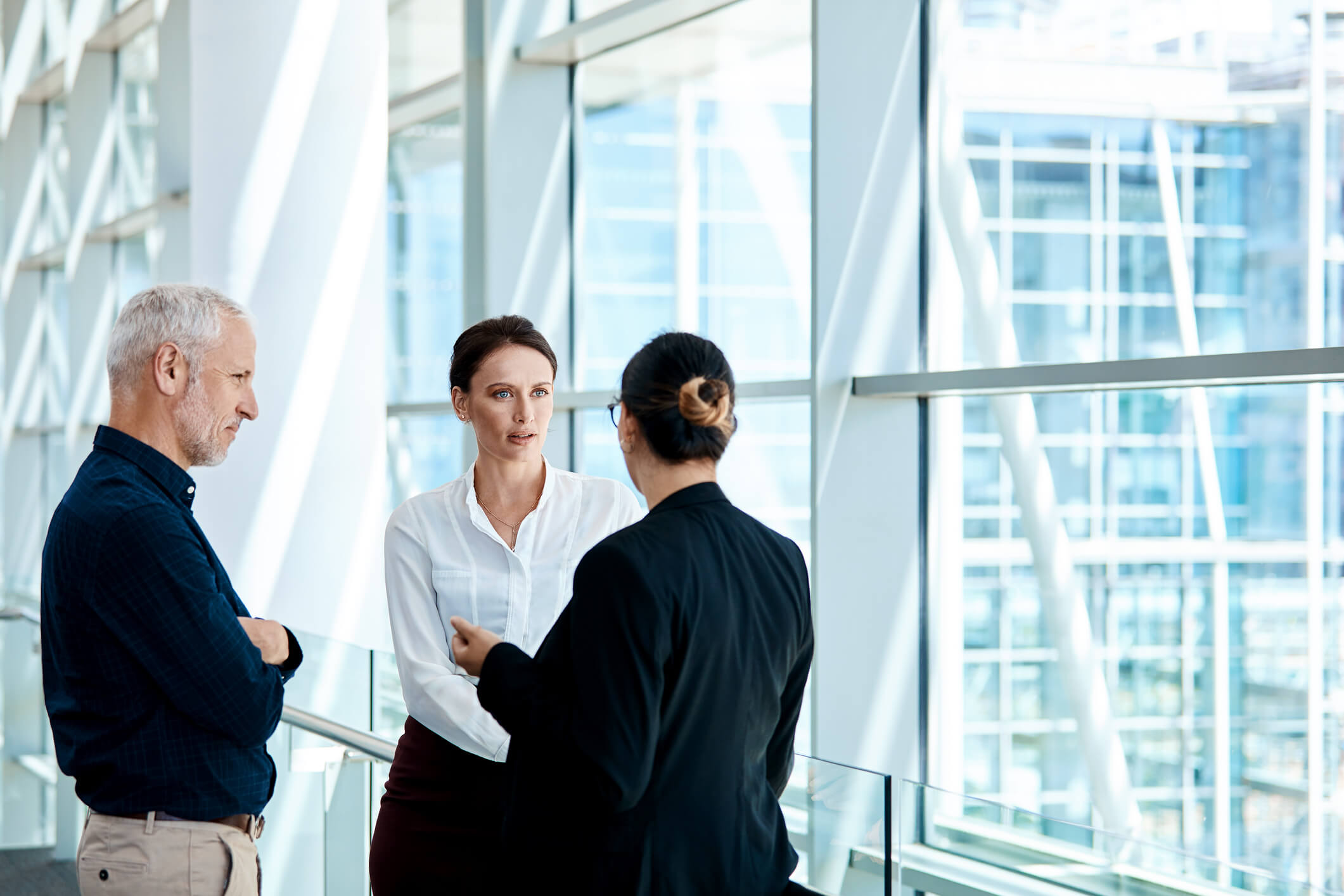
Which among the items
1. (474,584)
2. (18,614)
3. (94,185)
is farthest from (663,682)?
(94,185)

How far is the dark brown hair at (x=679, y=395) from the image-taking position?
5.74 ft

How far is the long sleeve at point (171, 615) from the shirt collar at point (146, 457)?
11cm

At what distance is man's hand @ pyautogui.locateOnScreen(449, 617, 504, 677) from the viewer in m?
1.83

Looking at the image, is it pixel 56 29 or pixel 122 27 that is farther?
pixel 56 29

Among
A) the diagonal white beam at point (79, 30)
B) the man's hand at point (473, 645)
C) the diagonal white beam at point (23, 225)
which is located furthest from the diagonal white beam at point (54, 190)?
the man's hand at point (473, 645)

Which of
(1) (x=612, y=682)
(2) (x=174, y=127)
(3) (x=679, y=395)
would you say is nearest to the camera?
(1) (x=612, y=682)

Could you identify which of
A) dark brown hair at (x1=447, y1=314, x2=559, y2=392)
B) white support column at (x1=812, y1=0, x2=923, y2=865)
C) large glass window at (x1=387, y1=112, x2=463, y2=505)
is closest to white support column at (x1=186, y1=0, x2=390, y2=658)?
white support column at (x1=812, y1=0, x2=923, y2=865)

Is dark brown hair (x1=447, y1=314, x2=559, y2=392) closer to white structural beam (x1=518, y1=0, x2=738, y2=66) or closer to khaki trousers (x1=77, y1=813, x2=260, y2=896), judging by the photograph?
khaki trousers (x1=77, y1=813, x2=260, y2=896)

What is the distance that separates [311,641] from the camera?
3.67 metres

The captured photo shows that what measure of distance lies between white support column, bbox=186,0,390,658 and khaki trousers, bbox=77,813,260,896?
10.0ft

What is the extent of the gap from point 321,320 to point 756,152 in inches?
71.5

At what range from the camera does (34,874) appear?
5.86m

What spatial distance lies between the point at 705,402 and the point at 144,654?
932 millimetres

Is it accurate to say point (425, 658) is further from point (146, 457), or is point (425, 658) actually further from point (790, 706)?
point (790, 706)
